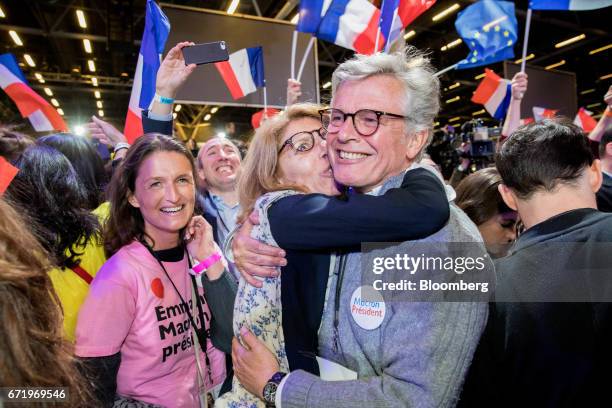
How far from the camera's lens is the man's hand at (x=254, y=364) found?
1.17 metres

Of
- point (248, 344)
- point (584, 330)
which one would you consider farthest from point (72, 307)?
point (584, 330)

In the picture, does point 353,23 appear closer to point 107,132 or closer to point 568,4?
point 568,4

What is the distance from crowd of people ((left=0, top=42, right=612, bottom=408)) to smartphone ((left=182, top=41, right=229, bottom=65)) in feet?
1.78

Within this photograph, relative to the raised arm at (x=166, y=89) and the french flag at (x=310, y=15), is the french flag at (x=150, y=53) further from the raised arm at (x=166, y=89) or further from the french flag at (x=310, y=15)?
the french flag at (x=310, y=15)

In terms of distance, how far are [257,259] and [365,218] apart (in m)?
0.38

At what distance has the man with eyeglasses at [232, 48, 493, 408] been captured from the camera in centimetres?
100

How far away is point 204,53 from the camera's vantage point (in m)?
2.24

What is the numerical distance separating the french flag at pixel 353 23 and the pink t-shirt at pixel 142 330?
2.21 meters

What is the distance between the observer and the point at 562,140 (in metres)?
1.49

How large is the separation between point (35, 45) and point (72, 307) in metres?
14.0

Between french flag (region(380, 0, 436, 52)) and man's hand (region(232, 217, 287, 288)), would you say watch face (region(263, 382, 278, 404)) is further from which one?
french flag (region(380, 0, 436, 52))

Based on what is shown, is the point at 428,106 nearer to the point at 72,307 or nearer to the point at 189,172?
the point at 189,172

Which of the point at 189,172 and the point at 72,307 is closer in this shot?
the point at 72,307

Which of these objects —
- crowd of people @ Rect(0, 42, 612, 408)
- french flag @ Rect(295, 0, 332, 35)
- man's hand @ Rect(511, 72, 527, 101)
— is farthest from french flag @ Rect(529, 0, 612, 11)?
crowd of people @ Rect(0, 42, 612, 408)
